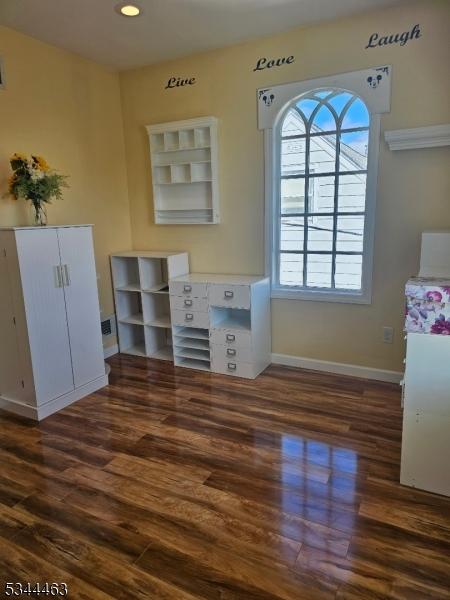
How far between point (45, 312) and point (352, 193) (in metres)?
2.59

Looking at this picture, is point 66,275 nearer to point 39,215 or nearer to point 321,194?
point 39,215

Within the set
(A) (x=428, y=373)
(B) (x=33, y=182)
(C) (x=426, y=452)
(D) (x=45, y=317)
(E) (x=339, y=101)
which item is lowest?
(C) (x=426, y=452)

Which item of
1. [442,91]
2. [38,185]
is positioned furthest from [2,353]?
[442,91]

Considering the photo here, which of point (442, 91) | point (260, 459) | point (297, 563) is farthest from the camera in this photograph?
point (442, 91)

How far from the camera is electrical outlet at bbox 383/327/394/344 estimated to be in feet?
10.5

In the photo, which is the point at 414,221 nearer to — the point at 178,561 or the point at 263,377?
the point at 263,377

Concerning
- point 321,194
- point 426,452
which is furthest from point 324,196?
point 426,452

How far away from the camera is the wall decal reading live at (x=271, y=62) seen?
10.5 ft

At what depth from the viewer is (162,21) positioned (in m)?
2.94

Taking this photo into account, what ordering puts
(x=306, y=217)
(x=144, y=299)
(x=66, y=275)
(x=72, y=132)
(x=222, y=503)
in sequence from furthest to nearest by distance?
1. (x=144, y=299)
2. (x=72, y=132)
3. (x=306, y=217)
4. (x=66, y=275)
5. (x=222, y=503)

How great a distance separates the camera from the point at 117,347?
13.8 feet

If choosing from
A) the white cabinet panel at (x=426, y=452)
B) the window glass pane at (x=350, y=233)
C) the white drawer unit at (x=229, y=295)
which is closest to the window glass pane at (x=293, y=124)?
the window glass pane at (x=350, y=233)

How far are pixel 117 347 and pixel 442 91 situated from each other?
3.67 metres

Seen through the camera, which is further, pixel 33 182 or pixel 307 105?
pixel 307 105
